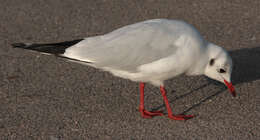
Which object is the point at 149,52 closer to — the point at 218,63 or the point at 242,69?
the point at 218,63

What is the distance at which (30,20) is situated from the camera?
8344 mm

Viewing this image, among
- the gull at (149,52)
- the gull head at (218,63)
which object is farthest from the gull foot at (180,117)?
the gull head at (218,63)

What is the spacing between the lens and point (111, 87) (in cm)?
595

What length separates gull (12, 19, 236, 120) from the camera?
4977 millimetres

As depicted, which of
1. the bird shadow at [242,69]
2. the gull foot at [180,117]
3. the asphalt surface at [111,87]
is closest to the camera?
the asphalt surface at [111,87]

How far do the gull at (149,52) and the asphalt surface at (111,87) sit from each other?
0.43 metres

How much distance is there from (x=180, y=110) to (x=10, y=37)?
362 centimetres

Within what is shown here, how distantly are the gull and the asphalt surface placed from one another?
43 cm

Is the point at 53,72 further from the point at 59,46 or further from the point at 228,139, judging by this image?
the point at 228,139

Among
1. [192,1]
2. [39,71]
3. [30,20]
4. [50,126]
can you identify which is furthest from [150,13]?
[50,126]

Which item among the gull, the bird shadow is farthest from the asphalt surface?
the gull

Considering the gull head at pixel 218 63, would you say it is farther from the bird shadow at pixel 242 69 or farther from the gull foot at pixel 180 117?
the gull foot at pixel 180 117

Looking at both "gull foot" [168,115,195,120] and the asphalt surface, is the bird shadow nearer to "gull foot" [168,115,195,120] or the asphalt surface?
the asphalt surface

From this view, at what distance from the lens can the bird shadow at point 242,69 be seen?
577 cm
